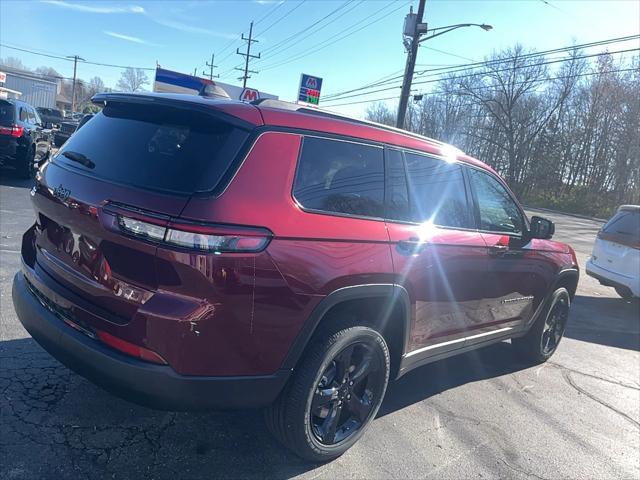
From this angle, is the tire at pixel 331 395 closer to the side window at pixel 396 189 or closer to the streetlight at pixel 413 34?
the side window at pixel 396 189

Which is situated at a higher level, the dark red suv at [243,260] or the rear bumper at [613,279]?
the dark red suv at [243,260]

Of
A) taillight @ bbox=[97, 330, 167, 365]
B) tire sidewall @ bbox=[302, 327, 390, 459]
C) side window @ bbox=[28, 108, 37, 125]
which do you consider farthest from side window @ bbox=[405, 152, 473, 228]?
side window @ bbox=[28, 108, 37, 125]

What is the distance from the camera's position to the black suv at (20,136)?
11.6 meters

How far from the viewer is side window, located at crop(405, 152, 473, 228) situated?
3355 mm

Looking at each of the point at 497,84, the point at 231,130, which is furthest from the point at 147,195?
the point at 497,84

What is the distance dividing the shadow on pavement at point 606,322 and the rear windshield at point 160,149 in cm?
566

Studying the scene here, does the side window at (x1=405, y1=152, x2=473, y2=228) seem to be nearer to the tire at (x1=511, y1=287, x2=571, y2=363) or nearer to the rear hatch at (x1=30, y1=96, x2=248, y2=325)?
the rear hatch at (x1=30, y1=96, x2=248, y2=325)

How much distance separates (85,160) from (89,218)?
0.50 meters

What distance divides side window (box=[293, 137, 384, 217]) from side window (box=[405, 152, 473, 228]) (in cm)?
34

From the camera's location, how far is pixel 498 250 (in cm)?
402

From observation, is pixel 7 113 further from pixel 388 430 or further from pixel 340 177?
pixel 388 430

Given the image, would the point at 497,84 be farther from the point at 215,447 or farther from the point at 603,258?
the point at 215,447

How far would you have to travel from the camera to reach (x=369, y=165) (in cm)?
306

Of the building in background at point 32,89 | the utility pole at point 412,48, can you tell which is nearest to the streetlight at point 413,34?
the utility pole at point 412,48
